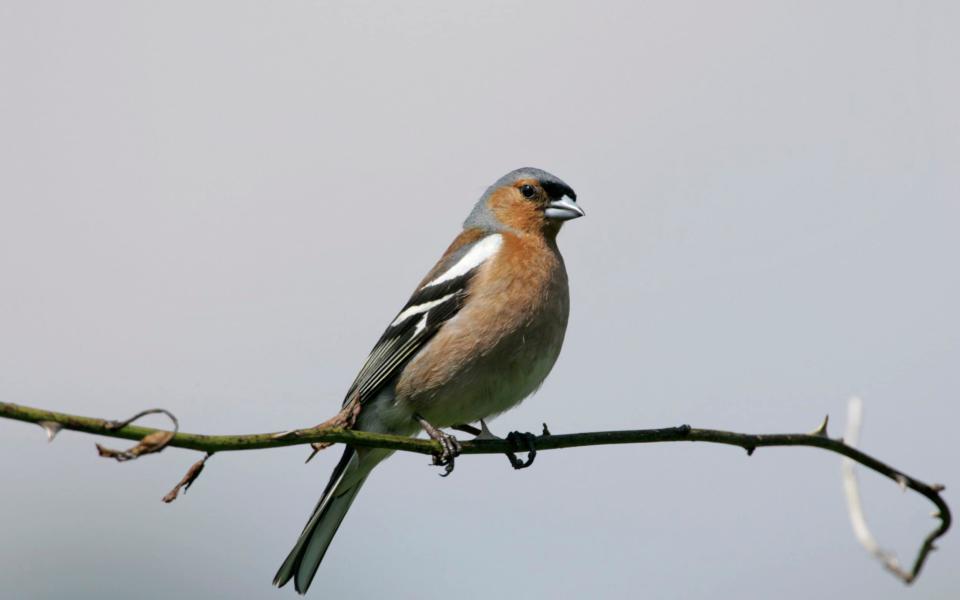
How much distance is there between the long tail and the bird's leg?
0.39 metres

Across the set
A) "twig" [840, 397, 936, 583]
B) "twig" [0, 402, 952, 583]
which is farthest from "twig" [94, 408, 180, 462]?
"twig" [840, 397, 936, 583]

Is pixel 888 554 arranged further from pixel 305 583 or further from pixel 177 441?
pixel 305 583

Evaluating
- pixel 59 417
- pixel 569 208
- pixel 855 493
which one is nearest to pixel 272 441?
pixel 59 417

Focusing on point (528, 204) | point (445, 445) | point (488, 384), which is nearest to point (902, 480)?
point (445, 445)

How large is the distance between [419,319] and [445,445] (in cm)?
111

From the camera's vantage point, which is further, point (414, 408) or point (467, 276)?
point (467, 276)

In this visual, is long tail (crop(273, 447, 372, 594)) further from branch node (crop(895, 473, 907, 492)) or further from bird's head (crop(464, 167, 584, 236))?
branch node (crop(895, 473, 907, 492))

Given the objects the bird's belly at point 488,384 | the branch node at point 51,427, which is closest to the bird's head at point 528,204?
the bird's belly at point 488,384

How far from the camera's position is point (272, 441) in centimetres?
258

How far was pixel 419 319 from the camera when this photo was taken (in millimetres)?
5793

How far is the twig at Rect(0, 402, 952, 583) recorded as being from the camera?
7.01 feet

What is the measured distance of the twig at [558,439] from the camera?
2.14 m

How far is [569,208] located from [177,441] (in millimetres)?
4393

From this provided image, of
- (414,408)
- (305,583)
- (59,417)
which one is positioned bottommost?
(305,583)
